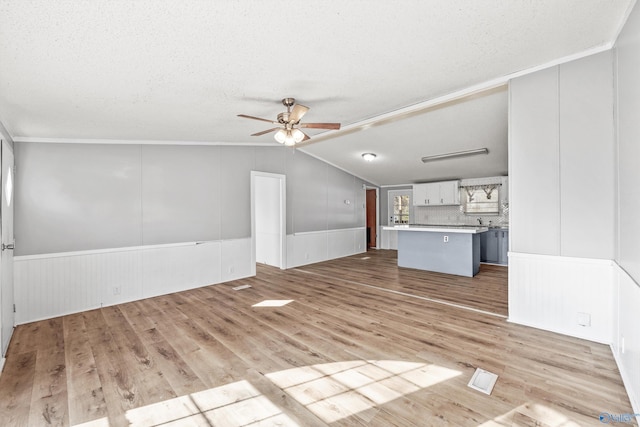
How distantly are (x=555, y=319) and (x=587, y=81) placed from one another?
2.40 metres

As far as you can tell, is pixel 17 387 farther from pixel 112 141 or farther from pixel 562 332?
pixel 562 332

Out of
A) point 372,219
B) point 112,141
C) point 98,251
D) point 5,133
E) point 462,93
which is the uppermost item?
point 462,93

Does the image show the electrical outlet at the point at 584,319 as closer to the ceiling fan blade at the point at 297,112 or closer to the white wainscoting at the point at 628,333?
the white wainscoting at the point at 628,333

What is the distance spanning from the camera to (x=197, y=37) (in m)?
2.03

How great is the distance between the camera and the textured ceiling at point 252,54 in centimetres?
182

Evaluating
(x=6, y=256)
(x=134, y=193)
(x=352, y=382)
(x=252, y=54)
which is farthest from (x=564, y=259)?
(x=6, y=256)

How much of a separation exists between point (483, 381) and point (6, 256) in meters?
4.70

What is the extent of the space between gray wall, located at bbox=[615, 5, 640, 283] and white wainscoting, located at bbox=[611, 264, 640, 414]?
11 cm

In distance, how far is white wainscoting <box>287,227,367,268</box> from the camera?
6.71 m

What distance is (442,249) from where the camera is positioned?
596cm

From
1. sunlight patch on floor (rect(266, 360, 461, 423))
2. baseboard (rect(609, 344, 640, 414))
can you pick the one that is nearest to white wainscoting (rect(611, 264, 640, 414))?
baseboard (rect(609, 344, 640, 414))

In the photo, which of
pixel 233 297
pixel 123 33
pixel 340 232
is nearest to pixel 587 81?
pixel 123 33

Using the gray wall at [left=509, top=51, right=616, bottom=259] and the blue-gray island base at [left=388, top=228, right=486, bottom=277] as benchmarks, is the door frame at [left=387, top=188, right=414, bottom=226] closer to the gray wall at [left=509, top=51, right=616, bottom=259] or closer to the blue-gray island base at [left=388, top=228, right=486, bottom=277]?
the blue-gray island base at [left=388, top=228, right=486, bottom=277]

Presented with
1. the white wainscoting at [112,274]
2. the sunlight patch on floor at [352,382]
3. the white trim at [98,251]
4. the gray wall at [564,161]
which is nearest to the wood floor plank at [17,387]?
the white wainscoting at [112,274]
